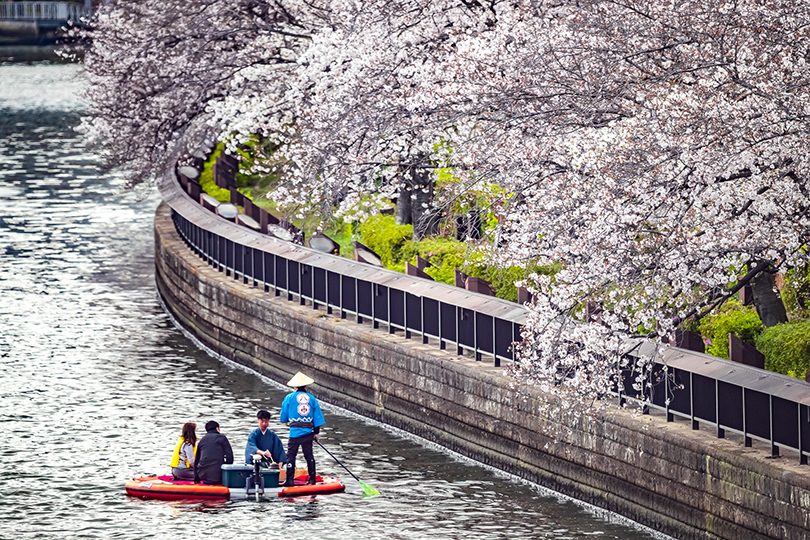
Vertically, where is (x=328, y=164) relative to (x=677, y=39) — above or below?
below

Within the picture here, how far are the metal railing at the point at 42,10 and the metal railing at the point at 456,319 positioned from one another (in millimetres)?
129556

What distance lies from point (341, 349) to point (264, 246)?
579 cm

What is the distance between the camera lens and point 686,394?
28188mm

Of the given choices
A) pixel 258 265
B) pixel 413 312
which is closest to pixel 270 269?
pixel 258 265

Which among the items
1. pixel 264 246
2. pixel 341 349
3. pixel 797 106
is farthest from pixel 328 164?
pixel 797 106

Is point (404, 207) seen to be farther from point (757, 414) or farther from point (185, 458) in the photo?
point (757, 414)

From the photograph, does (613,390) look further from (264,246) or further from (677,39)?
(264,246)

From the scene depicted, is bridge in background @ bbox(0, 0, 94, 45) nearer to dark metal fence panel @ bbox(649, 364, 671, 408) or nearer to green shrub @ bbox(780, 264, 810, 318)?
green shrub @ bbox(780, 264, 810, 318)

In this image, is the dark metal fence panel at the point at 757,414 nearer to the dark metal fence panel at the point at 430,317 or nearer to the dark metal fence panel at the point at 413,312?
the dark metal fence panel at the point at 430,317

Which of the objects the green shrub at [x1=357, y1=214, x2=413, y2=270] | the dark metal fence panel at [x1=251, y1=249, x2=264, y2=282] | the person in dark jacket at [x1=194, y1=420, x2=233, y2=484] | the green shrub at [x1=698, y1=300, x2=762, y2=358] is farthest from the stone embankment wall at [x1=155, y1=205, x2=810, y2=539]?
the person in dark jacket at [x1=194, y1=420, x2=233, y2=484]

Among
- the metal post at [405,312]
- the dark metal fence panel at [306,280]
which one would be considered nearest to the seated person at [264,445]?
the metal post at [405,312]

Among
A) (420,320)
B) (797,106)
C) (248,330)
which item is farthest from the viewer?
(248,330)

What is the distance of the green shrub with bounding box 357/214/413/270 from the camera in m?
42.2

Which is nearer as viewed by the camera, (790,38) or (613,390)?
(790,38)
